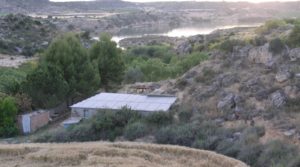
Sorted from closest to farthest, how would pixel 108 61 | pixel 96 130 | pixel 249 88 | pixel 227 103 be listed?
pixel 96 130 < pixel 227 103 < pixel 249 88 < pixel 108 61

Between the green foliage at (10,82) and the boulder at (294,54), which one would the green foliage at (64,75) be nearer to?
the green foliage at (10,82)

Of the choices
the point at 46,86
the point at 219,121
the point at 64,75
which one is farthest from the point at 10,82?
the point at 219,121

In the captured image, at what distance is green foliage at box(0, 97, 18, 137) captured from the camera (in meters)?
25.2

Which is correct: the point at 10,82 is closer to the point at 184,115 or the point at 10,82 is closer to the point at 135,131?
the point at 135,131

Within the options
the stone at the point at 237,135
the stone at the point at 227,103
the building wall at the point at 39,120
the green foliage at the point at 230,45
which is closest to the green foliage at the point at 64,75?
the building wall at the point at 39,120

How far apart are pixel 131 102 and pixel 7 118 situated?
260 inches

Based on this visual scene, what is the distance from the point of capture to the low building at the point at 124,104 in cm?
2461

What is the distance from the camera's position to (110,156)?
57.6 feet

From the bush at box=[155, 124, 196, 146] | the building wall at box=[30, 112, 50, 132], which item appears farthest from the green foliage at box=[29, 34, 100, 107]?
the bush at box=[155, 124, 196, 146]

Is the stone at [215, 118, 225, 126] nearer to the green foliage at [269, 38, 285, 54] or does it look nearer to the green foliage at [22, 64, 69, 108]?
the green foliage at [269, 38, 285, 54]

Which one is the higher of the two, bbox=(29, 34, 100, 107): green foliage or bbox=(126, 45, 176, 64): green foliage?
bbox=(29, 34, 100, 107): green foliage

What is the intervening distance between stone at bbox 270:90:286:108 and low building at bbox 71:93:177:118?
5.21 m

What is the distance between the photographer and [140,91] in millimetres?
33500

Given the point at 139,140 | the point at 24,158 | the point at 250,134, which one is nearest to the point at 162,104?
the point at 139,140
